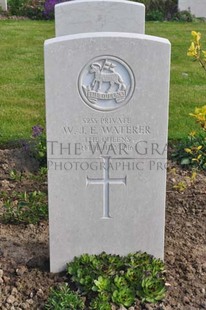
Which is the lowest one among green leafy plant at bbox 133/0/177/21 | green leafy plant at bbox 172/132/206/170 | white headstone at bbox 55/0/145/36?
green leafy plant at bbox 172/132/206/170

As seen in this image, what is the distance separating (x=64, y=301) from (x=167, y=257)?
34.9 inches

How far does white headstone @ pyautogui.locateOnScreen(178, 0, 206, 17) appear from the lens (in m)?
13.7

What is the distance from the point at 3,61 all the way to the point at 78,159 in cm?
626

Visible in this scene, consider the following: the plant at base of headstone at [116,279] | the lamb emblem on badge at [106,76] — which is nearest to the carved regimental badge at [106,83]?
the lamb emblem on badge at [106,76]

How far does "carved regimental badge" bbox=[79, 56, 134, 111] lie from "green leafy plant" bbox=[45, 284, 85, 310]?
3.53ft


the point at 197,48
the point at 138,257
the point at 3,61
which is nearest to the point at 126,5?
the point at 197,48

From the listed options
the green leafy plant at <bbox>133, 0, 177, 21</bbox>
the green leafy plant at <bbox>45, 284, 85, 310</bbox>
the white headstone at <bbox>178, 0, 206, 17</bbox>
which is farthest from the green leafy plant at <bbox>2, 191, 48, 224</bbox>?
the white headstone at <bbox>178, 0, 206, 17</bbox>

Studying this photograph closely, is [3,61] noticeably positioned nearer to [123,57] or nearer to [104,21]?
[104,21]

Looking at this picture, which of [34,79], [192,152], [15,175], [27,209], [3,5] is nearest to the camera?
[27,209]

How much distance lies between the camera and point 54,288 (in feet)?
11.8

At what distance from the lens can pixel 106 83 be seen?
339cm

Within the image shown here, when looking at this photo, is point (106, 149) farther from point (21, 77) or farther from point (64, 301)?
point (21, 77)

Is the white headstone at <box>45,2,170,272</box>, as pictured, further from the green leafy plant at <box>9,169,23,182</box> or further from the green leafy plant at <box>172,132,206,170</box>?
the green leafy plant at <box>172,132,206,170</box>

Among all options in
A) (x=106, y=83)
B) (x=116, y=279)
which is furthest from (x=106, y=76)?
(x=116, y=279)
